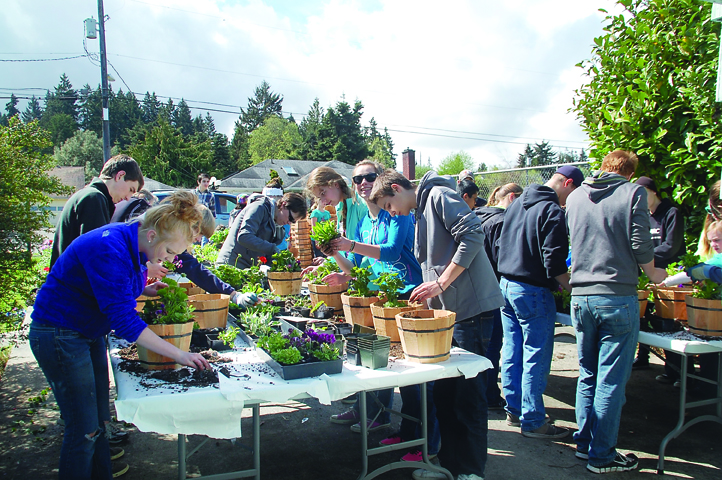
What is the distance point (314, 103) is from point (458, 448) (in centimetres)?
6396

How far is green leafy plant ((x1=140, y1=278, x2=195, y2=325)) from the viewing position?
2.21 metres

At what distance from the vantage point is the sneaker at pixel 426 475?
278 centimetres

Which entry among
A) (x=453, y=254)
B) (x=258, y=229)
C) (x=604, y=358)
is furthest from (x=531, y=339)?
(x=258, y=229)

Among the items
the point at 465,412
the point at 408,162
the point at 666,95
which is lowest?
the point at 465,412

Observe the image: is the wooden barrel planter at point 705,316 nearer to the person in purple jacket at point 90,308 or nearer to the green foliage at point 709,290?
the green foliage at point 709,290

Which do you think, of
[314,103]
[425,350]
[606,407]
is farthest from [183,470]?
[314,103]

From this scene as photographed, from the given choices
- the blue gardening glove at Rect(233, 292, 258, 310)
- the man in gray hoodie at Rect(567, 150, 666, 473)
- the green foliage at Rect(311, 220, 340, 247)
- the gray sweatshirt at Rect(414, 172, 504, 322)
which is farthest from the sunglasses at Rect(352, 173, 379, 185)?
the man in gray hoodie at Rect(567, 150, 666, 473)

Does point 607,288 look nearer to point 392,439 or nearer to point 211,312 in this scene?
point 392,439

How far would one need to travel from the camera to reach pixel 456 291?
2.68 m

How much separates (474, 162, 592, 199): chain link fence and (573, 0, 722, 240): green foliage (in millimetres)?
2254

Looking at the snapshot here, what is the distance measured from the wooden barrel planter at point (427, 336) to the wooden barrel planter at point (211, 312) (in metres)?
1.07

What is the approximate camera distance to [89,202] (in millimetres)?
2975

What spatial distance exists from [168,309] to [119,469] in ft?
4.64

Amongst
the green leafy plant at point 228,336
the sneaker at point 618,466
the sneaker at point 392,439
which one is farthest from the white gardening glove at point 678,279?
the green leafy plant at point 228,336
